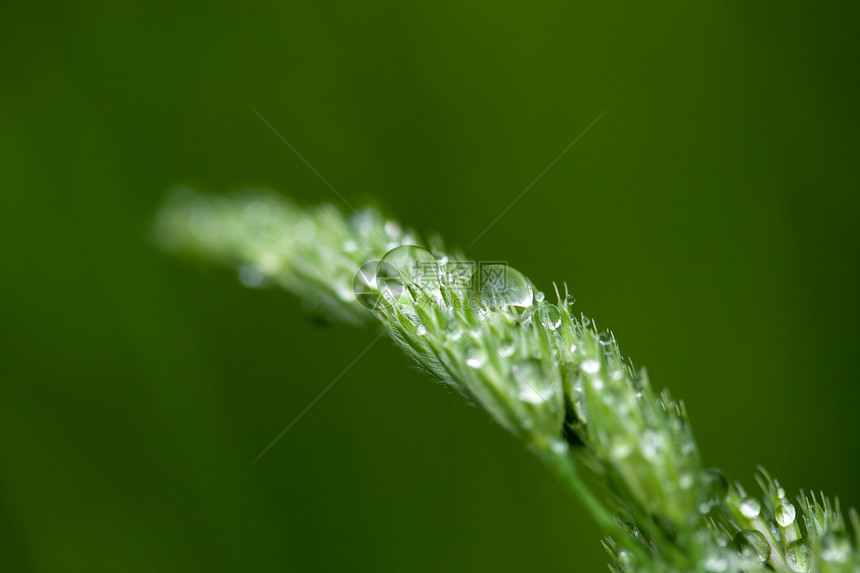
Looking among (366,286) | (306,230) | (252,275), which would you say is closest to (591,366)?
(366,286)

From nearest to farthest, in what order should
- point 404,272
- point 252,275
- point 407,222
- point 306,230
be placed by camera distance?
1. point 404,272
2. point 306,230
3. point 252,275
4. point 407,222

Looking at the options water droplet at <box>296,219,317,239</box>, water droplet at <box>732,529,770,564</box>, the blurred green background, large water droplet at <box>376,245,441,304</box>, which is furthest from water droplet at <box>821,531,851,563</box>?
the blurred green background

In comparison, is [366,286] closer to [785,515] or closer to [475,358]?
[475,358]

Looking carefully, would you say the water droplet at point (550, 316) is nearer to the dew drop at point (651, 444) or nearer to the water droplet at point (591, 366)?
the water droplet at point (591, 366)

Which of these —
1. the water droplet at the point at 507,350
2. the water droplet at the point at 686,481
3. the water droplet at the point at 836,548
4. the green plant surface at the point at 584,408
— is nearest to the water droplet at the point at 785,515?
the green plant surface at the point at 584,408

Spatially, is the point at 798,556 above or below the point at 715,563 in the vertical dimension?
above

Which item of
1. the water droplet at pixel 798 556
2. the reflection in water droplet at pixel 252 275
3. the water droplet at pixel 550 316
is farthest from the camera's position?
the reflection in water droplet at pixel 252 275
